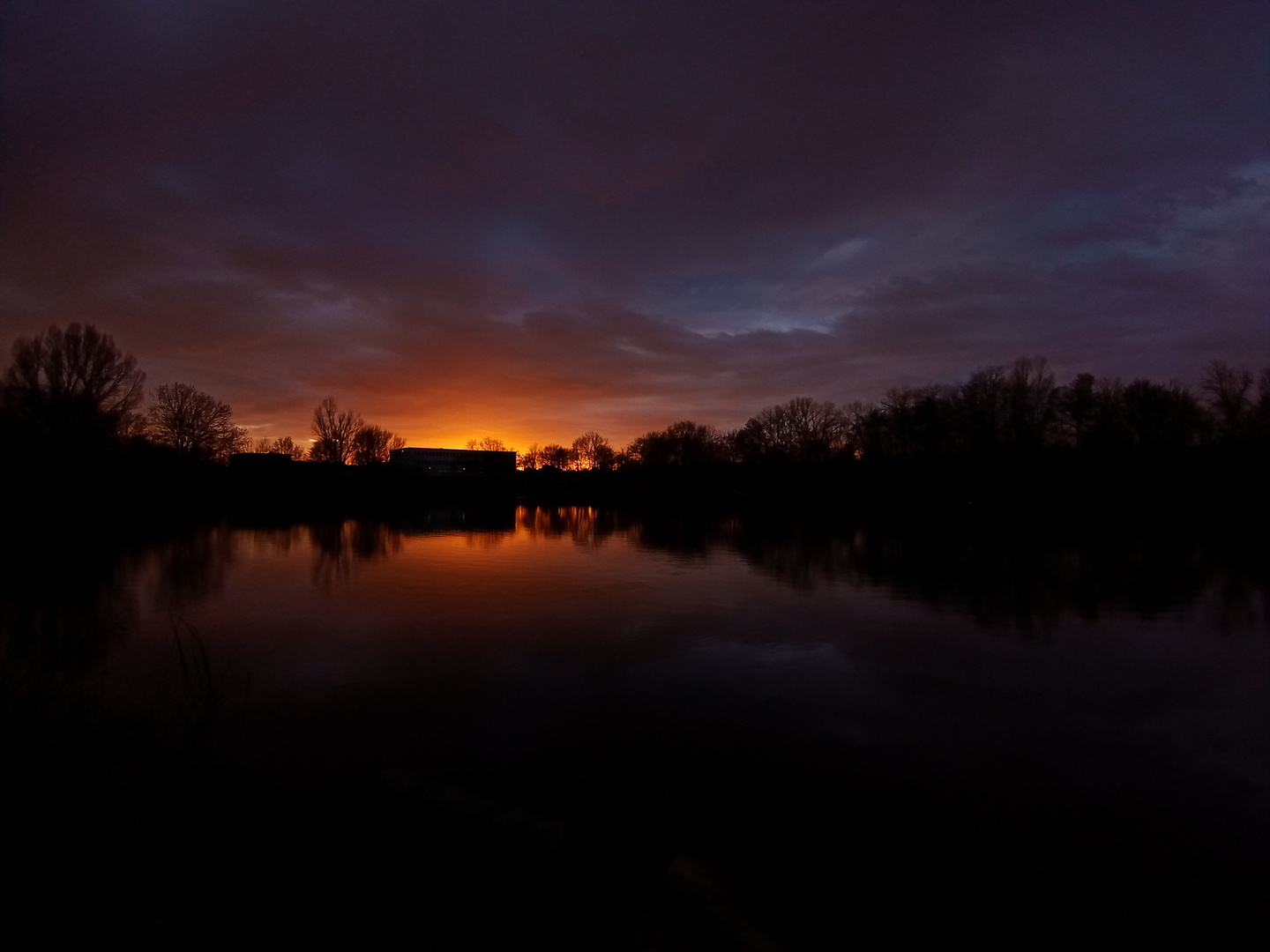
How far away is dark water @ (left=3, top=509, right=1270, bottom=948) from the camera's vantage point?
211 inches

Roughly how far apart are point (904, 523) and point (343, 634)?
127 ft

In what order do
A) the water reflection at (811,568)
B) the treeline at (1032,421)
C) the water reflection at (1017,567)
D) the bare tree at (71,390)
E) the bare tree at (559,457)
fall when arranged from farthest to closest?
the bare tree at (559,457) < the treeline at (1032,421) < the bare tree at (71,390) < the water reflection at (1017,567) < the water reflection at (811,568)

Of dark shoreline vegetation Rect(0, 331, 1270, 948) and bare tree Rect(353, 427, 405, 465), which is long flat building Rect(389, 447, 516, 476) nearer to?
bare tree Rect(353, 427, 405, 465)

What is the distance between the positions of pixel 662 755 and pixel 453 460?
13803 centimetres

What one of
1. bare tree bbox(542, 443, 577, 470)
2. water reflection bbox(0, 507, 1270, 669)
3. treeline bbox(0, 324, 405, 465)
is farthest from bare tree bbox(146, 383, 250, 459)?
bare tree bbox(542, 443, 577, 470)

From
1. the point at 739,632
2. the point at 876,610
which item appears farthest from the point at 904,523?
the point at 739,632

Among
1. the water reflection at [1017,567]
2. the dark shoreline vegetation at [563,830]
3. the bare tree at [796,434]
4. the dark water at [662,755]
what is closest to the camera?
the dark shoreline vegetation at [563,830]

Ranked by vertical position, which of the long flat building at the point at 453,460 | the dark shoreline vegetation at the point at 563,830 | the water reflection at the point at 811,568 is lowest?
the dark shoreline vegetation at the point at 563,830

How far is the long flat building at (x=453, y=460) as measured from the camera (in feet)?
456

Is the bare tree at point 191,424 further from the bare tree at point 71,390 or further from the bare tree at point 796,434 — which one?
the bare tree at point 796,434

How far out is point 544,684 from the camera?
10.7 m

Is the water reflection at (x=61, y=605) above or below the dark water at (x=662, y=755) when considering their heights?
above

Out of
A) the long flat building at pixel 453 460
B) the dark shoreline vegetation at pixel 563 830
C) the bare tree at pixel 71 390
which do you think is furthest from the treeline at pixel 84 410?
the long flat building at pixel 453 460

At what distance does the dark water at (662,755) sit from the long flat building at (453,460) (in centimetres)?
12346
